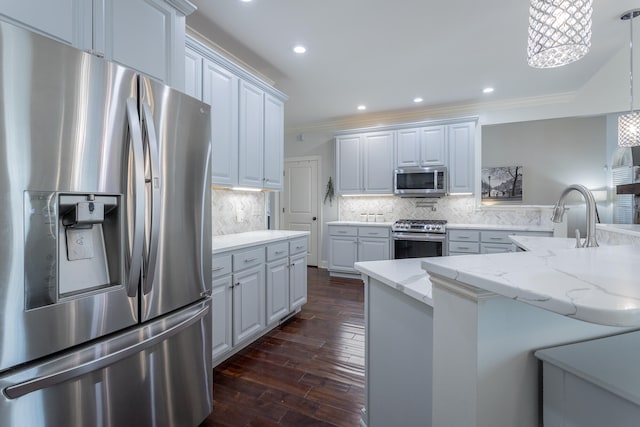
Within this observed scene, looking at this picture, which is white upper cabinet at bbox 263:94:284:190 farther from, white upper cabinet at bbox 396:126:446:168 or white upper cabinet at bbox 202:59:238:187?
white upper cabinet at bbox 396:126:446:168

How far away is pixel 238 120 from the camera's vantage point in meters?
2.84

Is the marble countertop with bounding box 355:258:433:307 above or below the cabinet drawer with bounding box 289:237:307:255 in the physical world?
above

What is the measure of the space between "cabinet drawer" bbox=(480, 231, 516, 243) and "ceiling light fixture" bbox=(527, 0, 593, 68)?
2991mm

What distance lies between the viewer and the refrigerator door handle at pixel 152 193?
131cm

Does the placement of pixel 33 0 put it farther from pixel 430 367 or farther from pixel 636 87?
pixel 636 87

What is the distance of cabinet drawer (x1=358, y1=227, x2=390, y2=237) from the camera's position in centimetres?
481

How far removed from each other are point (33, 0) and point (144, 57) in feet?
1.56

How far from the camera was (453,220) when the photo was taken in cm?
489

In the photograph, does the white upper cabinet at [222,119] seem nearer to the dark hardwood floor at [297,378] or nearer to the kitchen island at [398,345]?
the dark hardwood floor at [297,378]

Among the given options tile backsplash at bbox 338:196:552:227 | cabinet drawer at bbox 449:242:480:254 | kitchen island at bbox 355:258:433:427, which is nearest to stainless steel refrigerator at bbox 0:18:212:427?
kitchen island at bbox 355:258:433:427

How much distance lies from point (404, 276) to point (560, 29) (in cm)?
138

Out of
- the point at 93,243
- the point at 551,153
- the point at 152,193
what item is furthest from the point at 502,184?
the point at 93,243

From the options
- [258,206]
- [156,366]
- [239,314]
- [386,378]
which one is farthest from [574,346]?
[258,206]

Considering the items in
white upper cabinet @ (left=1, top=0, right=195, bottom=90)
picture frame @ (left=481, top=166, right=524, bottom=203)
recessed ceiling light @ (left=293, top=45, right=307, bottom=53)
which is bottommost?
picture frame @ (left=481, top=166, right=524, bottom=203)
